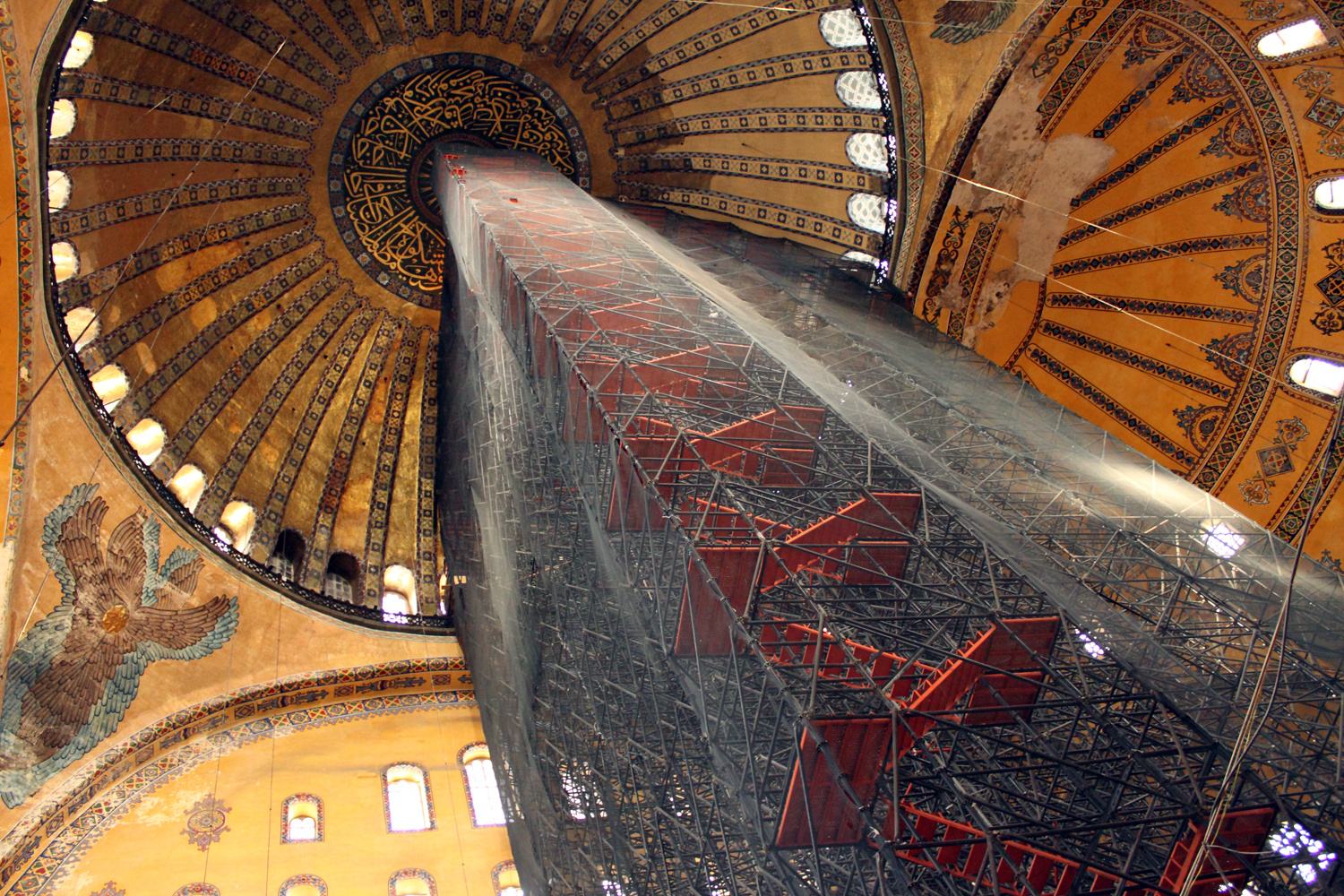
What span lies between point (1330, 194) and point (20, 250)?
495 inches

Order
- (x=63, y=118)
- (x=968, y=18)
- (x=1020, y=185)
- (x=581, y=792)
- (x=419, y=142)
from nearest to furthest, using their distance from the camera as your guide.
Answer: (x=581, y=792)
(x=63, y=118)
(x=968, y=18)
(x=1020, y=185)
(x=419, y=142)

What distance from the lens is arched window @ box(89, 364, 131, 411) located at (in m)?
11.4

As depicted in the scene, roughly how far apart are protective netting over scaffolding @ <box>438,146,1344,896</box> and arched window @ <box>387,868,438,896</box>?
1.04m

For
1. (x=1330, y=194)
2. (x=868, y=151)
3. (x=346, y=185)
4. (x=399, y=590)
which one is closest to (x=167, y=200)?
(x=346, y=185)

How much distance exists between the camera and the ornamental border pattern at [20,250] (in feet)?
30.0

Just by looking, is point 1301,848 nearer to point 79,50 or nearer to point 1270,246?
point 1270,246

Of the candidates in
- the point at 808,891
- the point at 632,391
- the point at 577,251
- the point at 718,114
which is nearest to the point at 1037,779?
the point at 808,891

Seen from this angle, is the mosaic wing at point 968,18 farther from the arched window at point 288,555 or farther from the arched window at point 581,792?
the arched window at point 288,555

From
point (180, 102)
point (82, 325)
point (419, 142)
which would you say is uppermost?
point (180, 102)

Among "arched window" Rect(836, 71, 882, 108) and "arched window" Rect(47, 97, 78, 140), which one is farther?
"arched window" Rect(836, 71, 882, 108)

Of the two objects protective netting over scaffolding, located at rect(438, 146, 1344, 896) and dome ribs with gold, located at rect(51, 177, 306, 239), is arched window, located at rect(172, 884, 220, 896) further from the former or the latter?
dome ribs with gold, located at rect(51, 177, 306, 239)

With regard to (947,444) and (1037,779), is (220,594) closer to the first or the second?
(947,444)

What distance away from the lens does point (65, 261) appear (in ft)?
35.3

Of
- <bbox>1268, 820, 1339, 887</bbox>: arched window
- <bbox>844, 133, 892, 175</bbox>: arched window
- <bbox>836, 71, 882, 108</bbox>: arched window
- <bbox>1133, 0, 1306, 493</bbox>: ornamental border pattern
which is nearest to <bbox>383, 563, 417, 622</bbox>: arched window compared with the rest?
<bbox>844, 133, 892, 175</bbox>: arched window
